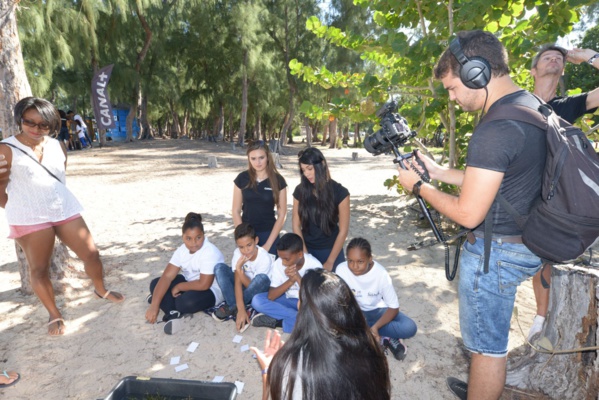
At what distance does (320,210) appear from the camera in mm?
3883

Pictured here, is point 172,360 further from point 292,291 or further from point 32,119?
point 32,119

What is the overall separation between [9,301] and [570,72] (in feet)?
103

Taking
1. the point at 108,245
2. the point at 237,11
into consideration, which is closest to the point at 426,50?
the point at 108,245

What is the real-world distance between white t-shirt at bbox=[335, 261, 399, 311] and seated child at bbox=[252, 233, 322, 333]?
402 millimetres

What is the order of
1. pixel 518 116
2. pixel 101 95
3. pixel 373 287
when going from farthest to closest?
pixel 101 95 < pixel 373 287 < pixel 518 116

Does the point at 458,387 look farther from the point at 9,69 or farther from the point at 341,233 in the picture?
the point at 9,69

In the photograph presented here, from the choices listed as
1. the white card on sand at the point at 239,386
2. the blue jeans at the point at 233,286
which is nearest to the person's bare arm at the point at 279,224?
the blue jeans at the point at 233,286

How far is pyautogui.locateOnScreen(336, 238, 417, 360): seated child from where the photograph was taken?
314cm

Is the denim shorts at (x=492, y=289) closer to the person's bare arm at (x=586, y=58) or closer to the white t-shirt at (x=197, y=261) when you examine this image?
the person's bare arm at (x=586, y=58)

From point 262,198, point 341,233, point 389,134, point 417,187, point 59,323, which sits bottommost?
point 59,323

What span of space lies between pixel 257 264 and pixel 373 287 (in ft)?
4.27

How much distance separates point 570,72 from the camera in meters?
24.3

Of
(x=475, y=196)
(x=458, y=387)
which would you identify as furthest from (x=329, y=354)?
(x=458, y=387)

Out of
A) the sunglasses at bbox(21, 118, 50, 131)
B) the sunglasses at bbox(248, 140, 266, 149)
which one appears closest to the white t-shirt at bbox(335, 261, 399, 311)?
the sunglasses at bbox(248, 140, 266, 149)
